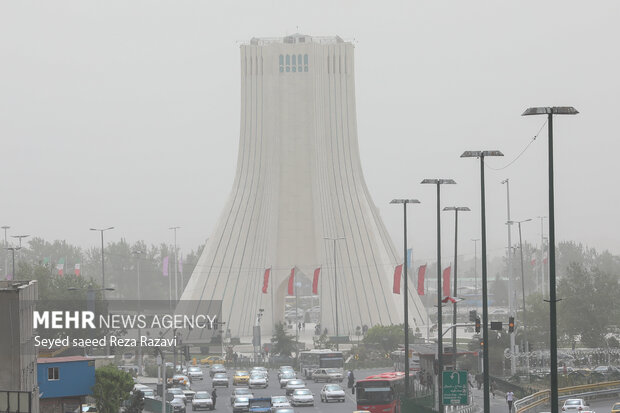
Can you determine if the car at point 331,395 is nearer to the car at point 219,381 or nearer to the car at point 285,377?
the car at point 285,377

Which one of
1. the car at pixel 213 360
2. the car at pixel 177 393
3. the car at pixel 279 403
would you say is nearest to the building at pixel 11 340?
the car at pixel 279 403

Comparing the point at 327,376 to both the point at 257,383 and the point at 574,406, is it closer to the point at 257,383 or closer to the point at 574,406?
the point at 257,383

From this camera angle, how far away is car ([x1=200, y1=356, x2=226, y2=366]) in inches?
4348

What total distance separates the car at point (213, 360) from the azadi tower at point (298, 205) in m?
17.8

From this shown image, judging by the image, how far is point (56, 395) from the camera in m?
51.4

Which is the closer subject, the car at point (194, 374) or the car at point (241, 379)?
the car at point (241, 379)

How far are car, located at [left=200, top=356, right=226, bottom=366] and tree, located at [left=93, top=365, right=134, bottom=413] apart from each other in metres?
55.5

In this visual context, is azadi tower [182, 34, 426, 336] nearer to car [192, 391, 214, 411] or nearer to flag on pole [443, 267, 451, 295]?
flag on pole [443, 267, 451, 295]

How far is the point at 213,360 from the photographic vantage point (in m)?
111

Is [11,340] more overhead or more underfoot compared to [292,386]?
more overhead

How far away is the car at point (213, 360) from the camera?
362 feet

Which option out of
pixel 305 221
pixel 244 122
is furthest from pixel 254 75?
pixel 305 221

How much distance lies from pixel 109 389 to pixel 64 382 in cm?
205

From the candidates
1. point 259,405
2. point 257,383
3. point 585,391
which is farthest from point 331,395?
point 585,391
